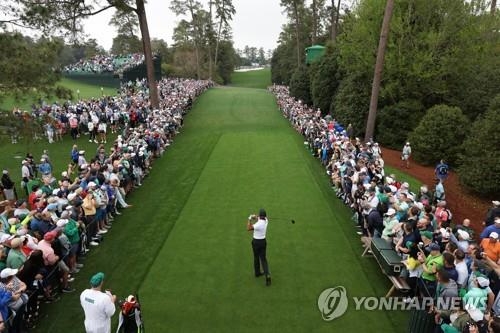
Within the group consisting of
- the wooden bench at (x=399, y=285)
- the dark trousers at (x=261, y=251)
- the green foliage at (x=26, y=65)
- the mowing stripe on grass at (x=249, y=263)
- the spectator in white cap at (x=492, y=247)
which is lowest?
the mowing stripe on grass at (x=249, y=263)

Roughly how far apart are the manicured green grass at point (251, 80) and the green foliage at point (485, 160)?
232ft

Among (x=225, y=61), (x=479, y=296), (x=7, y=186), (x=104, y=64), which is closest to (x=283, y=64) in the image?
(x=225, y=61)

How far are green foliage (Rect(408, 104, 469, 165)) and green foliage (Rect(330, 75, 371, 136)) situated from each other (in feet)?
18.7

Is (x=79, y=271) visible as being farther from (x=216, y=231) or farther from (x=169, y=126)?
(x=169, y=126)

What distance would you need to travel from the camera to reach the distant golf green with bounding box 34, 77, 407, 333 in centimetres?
754

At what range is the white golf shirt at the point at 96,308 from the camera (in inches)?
222

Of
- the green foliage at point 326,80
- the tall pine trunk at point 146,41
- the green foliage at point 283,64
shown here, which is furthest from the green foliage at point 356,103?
the green foliage at point 283,64

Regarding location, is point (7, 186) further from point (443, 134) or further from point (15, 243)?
point (443, 134)

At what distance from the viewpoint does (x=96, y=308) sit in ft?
18.5

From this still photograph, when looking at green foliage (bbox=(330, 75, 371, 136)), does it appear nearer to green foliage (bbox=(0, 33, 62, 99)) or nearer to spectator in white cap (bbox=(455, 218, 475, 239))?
spectator in white cap (bbox=(455, 218, 475, 239))

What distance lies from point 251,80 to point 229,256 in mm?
89938

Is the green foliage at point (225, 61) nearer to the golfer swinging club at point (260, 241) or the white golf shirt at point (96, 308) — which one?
the golfer swinging club at point (260, 241)

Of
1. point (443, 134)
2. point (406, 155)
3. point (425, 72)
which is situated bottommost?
point (406, 155)

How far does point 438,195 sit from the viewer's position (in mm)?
12578
